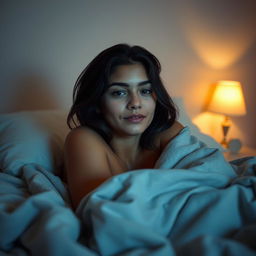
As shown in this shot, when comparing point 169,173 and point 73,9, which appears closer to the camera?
point 169,173

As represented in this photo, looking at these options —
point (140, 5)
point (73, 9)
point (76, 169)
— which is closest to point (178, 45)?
point (140, 5)

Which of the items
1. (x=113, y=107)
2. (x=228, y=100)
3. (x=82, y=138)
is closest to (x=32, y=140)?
(x=82, y=138)

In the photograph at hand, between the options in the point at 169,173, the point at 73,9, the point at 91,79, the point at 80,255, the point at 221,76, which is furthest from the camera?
the point at 221,76

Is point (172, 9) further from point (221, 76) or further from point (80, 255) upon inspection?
point (80, 255)

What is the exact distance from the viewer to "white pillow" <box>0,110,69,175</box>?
1009mm

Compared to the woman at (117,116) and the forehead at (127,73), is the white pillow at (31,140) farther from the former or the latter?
the forehead at (127,73)

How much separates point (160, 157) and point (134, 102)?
0.75ft

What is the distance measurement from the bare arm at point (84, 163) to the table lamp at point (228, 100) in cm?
133

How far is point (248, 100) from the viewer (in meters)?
2.31

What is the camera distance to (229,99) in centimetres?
201

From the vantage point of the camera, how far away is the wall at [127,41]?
1.41 m

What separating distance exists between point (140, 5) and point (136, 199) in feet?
4.80

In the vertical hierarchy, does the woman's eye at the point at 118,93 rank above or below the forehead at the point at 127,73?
below

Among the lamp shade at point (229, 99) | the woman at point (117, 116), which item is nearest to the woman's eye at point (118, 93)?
the woman at point (117, 116)
